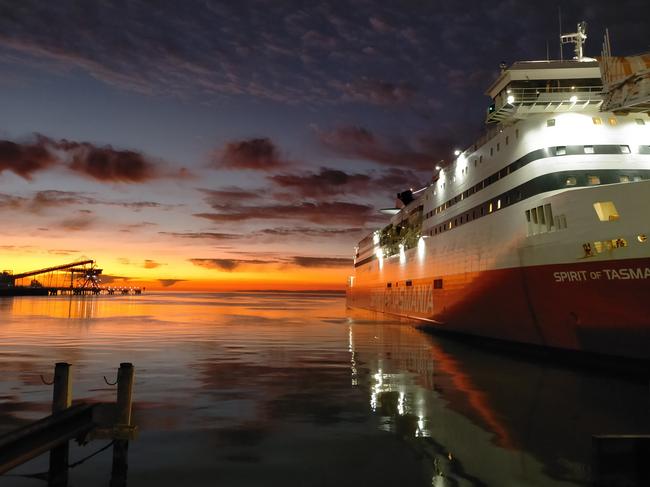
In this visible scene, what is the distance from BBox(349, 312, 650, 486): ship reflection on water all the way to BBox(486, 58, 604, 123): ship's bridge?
521 inches

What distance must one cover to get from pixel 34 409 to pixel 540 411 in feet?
41.8

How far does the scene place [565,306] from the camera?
2102 centimetres

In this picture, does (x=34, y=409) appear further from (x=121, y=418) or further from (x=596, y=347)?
(x=596, y=347)

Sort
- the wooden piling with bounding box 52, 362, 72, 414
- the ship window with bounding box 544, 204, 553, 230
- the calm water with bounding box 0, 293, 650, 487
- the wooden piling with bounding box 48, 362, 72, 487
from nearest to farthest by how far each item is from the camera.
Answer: the wooden piling with bounding box 48, 362, 72, 487, the wooden piling with bounding box 52, 362, 72, 414, the calm water with bounding box 0, 293, 650, 487, the ship window with bounding box 544, 204, 553, 230

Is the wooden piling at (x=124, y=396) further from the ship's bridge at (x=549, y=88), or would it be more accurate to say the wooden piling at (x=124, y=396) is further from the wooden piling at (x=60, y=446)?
the ship's bridge at (x=549, y=88)

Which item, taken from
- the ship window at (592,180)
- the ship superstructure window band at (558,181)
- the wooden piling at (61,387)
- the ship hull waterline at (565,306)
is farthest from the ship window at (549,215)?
the wooden piling at (61,387)

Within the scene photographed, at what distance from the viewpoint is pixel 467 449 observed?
369 inches

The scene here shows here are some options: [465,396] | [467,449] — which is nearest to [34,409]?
[467,449]

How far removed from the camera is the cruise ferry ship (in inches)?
738

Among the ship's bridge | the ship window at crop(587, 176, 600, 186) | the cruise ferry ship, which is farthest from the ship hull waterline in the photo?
the ship's bridge

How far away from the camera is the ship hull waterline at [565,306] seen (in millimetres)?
18250

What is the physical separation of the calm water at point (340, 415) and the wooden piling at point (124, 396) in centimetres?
91

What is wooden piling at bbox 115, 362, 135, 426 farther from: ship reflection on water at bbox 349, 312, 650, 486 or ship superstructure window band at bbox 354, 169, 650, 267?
ship superstructure window band at bbox 354, 169, 650, 267

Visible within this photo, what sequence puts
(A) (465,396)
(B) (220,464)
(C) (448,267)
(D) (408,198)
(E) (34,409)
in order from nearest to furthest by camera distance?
(B) (220,464) < (E) (34,409) < (A) (465,396) < (C) (448,267) < (D) (408,198)
